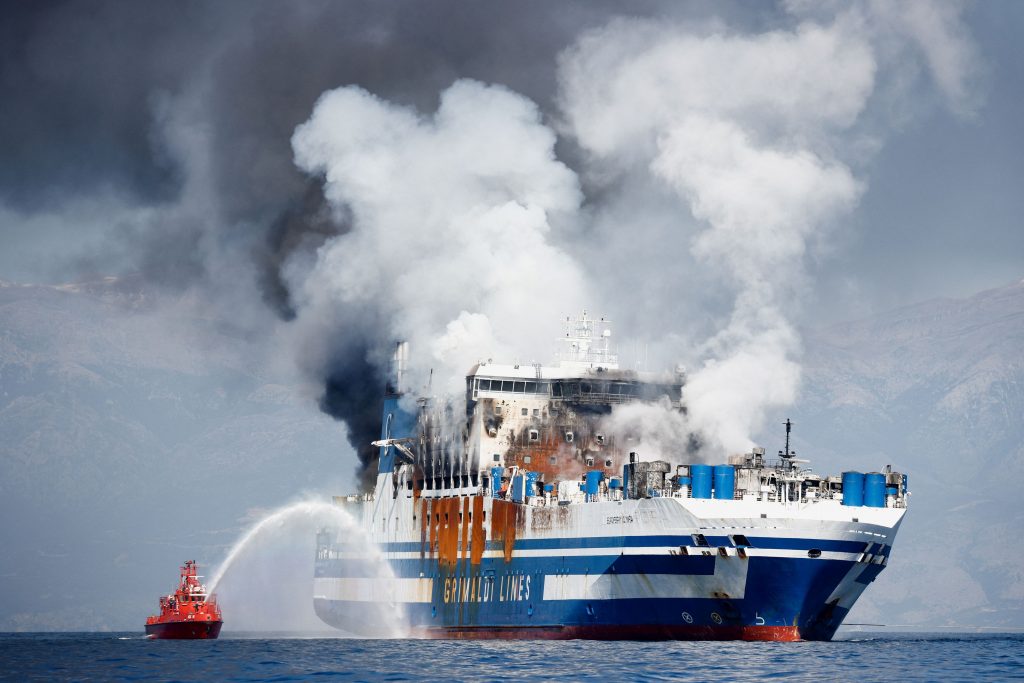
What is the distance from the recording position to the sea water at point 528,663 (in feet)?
220

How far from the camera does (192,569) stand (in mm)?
101938

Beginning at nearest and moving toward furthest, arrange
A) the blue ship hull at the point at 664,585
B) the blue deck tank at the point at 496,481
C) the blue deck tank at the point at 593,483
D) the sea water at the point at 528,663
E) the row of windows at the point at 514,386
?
1. the sea water at the point at 528,663
2. the blue ship hull at the point at 664,585
3. the blue deck tank at the point at 593,483
4. the blue deck tank at the point at 496,481
5. the row of windows at the point at 514,386

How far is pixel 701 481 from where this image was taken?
77812 mm

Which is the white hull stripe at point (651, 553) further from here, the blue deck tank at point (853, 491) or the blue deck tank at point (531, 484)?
the blue deck tank at point (531, 484)

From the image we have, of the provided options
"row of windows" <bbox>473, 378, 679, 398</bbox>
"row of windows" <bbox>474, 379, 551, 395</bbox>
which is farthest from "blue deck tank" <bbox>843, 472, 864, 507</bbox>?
"row of windows" <bbox>474, 379, 551, 395</bbox>

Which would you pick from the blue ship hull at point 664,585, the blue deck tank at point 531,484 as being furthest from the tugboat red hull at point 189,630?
the blue deck tank at point 531,484

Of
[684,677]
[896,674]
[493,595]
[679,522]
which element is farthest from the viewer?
[493,595]

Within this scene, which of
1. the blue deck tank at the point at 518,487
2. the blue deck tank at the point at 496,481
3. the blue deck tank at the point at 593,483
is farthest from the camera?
the blue deck tank at the point at 496,481

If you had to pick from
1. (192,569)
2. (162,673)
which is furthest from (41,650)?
(162,673)

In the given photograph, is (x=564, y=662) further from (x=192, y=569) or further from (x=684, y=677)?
(x=192, y=569)

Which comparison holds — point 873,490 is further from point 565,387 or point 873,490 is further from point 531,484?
point 565,387

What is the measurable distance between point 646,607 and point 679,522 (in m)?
5.37

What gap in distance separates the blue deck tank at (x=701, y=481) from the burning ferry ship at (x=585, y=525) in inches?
4.1

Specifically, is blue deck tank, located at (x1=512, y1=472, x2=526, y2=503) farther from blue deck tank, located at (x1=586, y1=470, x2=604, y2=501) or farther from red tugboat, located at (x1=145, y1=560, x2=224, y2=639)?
red tugboat, located at (x1=145, y1=560, x2=224, y2=639)
